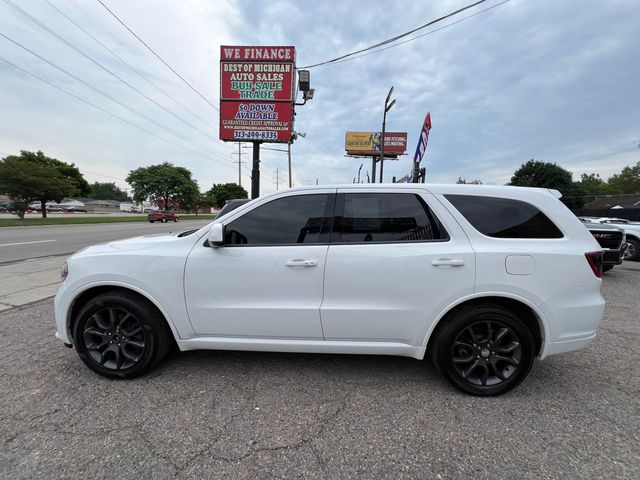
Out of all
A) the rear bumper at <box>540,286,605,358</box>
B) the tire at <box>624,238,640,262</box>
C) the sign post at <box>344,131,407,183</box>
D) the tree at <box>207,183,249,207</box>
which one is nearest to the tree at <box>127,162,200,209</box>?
the tree at <box>207,183,249,207</box>

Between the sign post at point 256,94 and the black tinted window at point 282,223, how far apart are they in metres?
11.0

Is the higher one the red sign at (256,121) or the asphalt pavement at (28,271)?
the red sign at (256,121)

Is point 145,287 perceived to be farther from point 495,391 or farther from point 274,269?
point 495,391

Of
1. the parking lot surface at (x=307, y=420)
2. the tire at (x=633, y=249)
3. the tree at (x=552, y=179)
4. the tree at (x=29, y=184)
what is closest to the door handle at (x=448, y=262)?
the parking lot surface at (x=307, y=420)

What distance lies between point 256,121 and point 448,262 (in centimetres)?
1234

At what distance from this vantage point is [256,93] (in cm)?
1255

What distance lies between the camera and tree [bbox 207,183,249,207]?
8581 cm

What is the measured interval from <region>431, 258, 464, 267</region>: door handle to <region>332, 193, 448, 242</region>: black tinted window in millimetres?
200

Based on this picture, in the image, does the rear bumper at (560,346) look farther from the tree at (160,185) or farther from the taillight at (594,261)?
the tree at (160,185)

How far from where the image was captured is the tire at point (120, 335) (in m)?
2.53

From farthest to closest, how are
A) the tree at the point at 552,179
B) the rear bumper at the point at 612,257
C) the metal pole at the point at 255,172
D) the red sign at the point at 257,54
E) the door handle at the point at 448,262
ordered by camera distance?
the tree at the point at 552,179 → the metal pole at the point at 255,172 → the red sign at the point at 257,54 → the rear bumper at the point at 612,257 → the door handle at the point at 448,262

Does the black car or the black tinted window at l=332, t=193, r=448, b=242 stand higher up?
the black tinted window at l=332, t=193, r=448, b=242

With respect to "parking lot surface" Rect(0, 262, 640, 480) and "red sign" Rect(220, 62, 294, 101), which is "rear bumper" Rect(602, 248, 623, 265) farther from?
"red sign" Rect(220, 62, 294, 101)

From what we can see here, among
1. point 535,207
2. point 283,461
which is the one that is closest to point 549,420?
point 535,207
